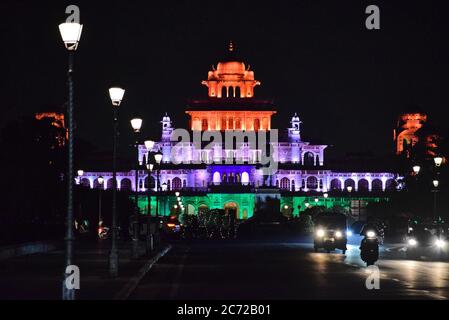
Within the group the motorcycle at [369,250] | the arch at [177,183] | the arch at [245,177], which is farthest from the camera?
the arch at [245,177]

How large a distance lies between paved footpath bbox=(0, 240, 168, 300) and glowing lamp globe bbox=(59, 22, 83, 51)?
525 centimetres

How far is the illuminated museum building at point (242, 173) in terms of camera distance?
7116 inches

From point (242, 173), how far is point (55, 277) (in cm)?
15605

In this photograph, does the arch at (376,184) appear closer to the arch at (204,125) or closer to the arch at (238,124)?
the arch at (238,124)

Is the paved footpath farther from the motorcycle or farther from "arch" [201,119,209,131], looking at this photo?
"arch" [201,119,209,131]

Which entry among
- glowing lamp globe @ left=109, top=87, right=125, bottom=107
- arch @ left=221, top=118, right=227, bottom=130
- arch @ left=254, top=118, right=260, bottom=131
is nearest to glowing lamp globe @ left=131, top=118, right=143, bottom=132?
glowing lamp globe @ left=109, top=87, right=125, bottom=107

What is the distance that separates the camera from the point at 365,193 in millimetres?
182875

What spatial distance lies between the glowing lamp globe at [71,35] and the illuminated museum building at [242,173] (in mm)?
155776

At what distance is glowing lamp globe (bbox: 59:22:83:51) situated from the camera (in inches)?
846

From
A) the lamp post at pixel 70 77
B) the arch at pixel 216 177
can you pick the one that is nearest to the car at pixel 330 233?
the lamp post at pixel 70 77

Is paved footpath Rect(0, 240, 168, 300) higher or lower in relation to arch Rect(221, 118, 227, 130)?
lower

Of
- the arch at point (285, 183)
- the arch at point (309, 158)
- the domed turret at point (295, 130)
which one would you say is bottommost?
the arch at point (285, 183)

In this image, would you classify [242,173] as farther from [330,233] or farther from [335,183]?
[330,233]
